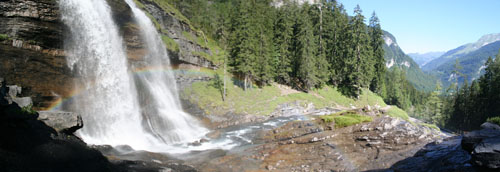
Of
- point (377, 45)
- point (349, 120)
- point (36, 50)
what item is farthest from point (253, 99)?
point (377, 45)

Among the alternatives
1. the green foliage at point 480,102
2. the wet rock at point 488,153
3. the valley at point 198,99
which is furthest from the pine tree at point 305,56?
the wet rock at point 488,153

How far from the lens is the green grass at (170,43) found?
3078cm

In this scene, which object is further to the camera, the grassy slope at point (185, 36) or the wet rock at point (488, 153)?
the grassy slope at point (185, 36)

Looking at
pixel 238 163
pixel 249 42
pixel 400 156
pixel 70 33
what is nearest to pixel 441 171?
pixel 400 156

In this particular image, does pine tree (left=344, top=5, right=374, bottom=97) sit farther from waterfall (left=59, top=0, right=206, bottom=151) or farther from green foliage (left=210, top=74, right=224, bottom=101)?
waterfall (left=59, top=0, right=206, bottom=151)

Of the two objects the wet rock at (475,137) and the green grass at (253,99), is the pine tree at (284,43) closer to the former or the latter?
the green grass at (253,99)

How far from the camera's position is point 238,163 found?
13422 millimetres

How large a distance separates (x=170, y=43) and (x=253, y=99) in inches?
519

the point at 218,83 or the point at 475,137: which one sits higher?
the point at 218,83

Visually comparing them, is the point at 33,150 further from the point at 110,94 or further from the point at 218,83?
the point at 218,83

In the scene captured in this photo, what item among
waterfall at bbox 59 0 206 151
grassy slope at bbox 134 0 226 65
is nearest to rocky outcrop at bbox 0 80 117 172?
waterfall at bbox 59 0 206 151

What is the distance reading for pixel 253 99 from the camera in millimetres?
34500

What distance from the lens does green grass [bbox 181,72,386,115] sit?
99.9 feet

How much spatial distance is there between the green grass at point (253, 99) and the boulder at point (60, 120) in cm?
1774
